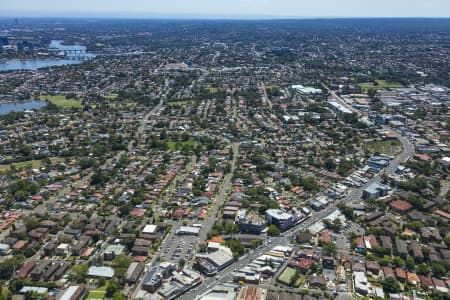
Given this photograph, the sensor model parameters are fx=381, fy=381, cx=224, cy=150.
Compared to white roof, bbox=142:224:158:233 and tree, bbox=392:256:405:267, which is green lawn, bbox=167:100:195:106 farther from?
tree, bbox=392:256:405:267

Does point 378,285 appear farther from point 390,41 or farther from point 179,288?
point 390,41

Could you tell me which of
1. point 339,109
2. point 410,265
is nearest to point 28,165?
point 410,265

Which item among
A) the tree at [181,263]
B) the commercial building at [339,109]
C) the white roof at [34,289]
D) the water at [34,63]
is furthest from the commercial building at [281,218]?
the water at [34,63]

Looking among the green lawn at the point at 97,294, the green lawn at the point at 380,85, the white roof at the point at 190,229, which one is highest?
the green lawn at the point at 380,85

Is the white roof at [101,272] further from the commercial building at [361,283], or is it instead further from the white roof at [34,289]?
the commercial building at [361,283]

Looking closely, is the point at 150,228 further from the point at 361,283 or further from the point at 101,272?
the point at 361,283

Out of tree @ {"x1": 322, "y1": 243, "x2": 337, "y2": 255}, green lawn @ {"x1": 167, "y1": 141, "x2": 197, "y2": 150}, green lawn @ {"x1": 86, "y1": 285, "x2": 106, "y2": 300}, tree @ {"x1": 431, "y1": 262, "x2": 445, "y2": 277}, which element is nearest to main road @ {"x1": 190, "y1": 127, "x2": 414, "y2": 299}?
tree @ {"x1": 322, "y1": 243, "x2": 337, "y2": 255}
